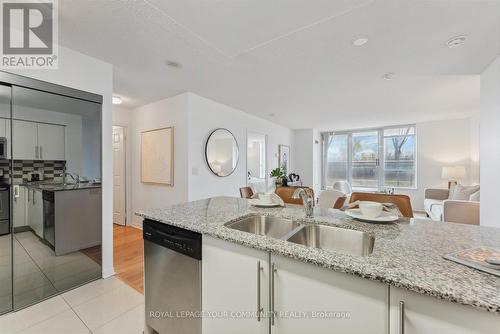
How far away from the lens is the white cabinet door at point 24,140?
176cm

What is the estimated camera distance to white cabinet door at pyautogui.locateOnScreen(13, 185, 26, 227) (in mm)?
1799

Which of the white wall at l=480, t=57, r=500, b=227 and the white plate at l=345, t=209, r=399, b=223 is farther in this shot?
the white wall at l=480, t=57, r=500, b=227

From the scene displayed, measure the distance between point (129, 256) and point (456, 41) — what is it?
4.24 metres

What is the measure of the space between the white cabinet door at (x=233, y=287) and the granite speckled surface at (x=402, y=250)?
0.28 ft

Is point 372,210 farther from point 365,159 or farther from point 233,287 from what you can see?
point 365,159

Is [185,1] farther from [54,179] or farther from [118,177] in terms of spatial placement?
[118,177]

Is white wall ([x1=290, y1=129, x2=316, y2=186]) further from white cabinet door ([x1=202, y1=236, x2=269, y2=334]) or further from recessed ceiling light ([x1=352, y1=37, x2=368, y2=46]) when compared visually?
white cabinet door ([x1=202, y1=236, x2=269, y2=334])

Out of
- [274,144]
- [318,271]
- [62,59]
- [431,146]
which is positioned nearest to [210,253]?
[318,271]

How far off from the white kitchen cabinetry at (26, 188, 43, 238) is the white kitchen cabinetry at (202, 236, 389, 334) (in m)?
1.79

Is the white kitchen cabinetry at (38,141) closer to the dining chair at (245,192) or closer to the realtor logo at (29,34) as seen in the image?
the realtor logo at (29,34)

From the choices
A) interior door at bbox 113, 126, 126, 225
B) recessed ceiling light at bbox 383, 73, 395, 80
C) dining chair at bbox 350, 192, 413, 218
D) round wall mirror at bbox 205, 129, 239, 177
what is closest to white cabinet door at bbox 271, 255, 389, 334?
dining chair at bbox 350, 192, 413, 218

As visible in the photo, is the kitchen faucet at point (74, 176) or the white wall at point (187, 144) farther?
the white wall at point (187, 144)

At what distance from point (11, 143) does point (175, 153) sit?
1.85 metres

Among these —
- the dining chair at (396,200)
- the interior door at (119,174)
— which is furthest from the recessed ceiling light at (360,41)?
the interior door at (119,174)
